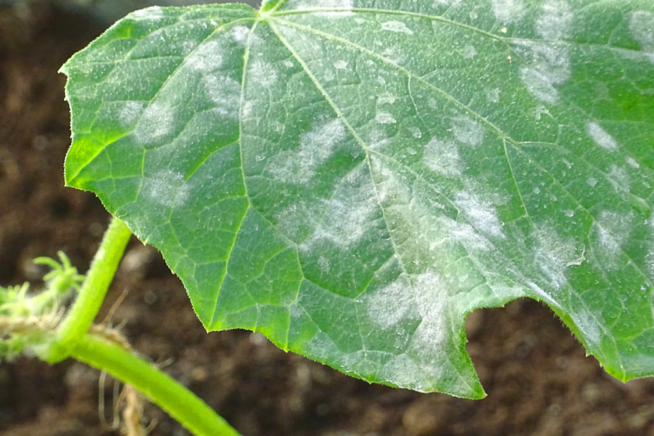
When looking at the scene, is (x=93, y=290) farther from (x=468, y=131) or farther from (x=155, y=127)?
(x=468, y=131)

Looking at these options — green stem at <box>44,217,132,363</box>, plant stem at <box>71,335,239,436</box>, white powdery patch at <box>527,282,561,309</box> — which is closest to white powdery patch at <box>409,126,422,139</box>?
white powdery patch at <box>527,282,561,309</box>

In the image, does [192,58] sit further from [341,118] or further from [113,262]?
[113,262]

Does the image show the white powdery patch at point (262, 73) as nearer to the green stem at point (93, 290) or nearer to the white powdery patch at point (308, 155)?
the white powdery patch at point (308, 155)

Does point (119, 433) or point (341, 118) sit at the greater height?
point (341, 118)

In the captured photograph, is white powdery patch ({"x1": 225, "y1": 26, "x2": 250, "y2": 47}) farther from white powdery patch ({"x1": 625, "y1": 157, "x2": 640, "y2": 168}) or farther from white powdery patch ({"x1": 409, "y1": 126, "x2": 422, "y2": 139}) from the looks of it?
white powdery patch ({"x1": 625, "y1": 157, "x2": 640, "y2": 168})

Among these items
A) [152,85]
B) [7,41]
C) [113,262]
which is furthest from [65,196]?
[152,85]

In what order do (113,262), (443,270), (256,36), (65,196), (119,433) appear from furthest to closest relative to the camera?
(65,196)
(119,433)
(113,262)
(256,36)
(443,270)

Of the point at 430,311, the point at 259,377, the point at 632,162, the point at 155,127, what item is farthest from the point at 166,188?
the point at 259,377
